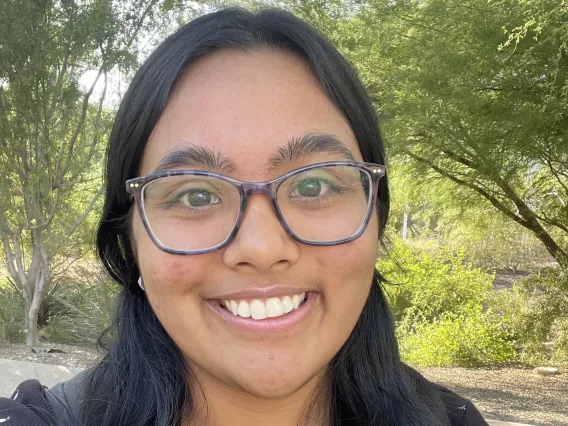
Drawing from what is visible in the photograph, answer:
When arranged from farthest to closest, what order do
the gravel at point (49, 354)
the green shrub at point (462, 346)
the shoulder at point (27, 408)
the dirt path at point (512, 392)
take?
the green shrub at point (462, 346)
the dirt path at point (512, 392)
the gravel at point (49, 354)
the shoulder at point (27, 408)

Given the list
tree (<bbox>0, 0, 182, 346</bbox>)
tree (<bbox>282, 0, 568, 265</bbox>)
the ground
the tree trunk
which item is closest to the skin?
tree (<bbox>282, 0, 568, 265</bbox>)

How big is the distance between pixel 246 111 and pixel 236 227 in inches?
8.8

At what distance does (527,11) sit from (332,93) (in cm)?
467

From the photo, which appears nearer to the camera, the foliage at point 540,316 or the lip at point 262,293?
the lip at point 262,293

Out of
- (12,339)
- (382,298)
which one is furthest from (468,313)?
(382,298)

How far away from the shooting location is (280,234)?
108cm

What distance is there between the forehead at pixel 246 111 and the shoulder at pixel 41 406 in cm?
51

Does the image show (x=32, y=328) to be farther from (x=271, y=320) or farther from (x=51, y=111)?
(x=271, y=320)

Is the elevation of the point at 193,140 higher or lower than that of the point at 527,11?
lower

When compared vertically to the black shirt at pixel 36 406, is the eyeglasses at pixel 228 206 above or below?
above

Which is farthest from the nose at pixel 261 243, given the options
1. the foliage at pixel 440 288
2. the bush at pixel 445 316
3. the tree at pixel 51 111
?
the foliage at pixel 440 288

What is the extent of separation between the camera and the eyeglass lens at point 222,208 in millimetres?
1101

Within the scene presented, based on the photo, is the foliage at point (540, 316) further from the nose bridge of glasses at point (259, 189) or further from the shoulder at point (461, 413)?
the nose bridge of glasses at point (259, 189)

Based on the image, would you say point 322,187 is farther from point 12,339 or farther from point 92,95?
point 12,339
